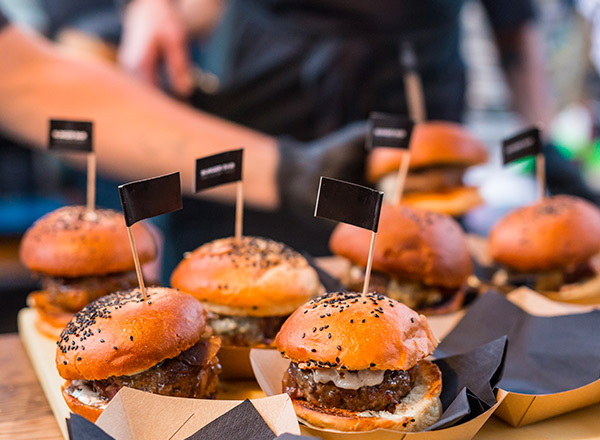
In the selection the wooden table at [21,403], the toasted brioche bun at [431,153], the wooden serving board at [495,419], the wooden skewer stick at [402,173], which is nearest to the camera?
the wooden serving board at [495,419]

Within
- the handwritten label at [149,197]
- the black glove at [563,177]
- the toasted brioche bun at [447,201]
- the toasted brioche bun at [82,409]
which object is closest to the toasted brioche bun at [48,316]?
the toasted brioche bun at [82,409]

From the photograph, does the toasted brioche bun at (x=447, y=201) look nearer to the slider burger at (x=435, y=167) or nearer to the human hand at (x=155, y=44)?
the slider burger at (x=435, y=167)

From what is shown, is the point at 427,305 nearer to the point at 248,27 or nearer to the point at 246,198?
the point at 246,198

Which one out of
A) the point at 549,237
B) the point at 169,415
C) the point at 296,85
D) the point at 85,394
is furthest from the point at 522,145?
the point at 296,85

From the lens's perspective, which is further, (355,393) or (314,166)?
(314,166)

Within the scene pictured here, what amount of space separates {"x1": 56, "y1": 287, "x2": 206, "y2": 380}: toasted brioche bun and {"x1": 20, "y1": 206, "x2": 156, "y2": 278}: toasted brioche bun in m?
0.71

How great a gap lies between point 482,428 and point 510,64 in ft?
13.3

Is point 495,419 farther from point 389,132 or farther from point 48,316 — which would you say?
point 48,316

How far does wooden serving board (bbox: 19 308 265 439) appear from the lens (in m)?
2.16

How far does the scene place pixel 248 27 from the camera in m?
5.33

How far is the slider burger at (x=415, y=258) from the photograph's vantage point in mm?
2947

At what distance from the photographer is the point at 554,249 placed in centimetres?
321

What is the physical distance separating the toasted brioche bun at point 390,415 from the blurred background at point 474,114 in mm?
1964

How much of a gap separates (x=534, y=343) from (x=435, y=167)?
1630 millimetres
